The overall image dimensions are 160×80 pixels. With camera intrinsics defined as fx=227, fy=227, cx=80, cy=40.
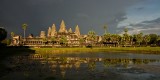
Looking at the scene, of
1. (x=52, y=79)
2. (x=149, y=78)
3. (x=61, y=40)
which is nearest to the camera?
(x=52, y=79)

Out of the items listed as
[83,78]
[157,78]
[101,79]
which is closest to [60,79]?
[83,78]

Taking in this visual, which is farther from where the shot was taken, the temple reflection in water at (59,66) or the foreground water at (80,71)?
the temple reflection in water at (59,66)

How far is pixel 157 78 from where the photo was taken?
33125 mm

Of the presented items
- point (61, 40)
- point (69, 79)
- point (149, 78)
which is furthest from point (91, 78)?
point (61, 40)

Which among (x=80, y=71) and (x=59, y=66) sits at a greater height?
(x=59, y=66)

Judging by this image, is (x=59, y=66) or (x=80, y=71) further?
(x=59, y=66)

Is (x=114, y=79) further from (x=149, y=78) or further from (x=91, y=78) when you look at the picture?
(x=149, y=78)

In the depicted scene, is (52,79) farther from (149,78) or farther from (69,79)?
(149,78)

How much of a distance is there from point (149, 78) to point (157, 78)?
114cm

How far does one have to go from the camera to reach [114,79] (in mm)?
32281

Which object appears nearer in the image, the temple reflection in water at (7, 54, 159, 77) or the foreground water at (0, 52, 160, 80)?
the foreground water at (0, 52, 160, 80)

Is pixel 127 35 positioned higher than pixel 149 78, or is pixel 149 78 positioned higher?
pixel 127 35

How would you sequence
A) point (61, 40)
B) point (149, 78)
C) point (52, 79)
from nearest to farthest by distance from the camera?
point (52, 79) → point (149, 78) → point (61, 40)

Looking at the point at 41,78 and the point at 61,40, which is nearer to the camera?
the point at 41,78
